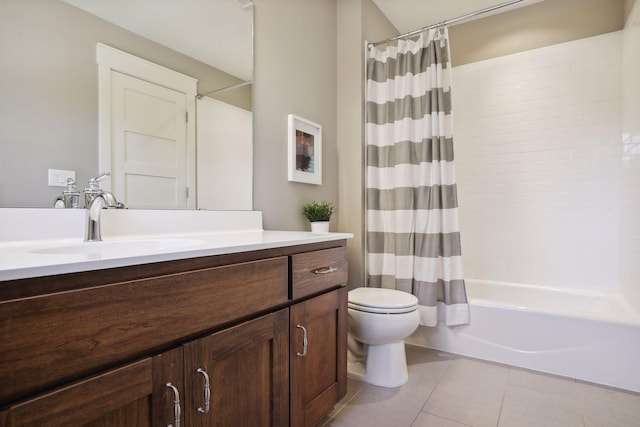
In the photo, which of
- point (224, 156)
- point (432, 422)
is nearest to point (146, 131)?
point (224, 156)

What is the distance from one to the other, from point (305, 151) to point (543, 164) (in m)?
1.87

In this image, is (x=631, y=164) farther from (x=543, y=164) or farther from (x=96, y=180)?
(x=96, y=180)

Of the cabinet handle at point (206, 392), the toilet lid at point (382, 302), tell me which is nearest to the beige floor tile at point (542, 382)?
the toilet lid at point (382, 302)

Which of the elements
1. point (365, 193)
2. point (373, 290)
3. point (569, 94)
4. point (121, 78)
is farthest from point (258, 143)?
point (569, 94)

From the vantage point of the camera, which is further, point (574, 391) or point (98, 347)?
point (574, 391)

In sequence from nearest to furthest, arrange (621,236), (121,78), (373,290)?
(121,78)
(373,290)
(621,236)

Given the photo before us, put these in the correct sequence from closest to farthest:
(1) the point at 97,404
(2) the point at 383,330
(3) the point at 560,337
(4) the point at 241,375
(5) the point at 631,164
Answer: (1) the point at 97,404 < (4) the point at 241,375 < (2) the point at 383,330 < (3) the point at 560,337 < (5) the point at 631,164

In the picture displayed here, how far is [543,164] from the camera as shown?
2.63 meters

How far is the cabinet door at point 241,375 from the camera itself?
881 mm

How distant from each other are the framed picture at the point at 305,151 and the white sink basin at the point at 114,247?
91 cm

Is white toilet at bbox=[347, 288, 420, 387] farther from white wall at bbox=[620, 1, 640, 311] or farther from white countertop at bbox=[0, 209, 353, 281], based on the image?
A: white wall at bbox=[620, 1, 640, 311]

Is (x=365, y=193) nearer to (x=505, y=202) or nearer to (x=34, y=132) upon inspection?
(x=505, y=202)

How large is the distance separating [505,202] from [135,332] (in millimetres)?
2796

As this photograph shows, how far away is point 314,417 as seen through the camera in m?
1.33
